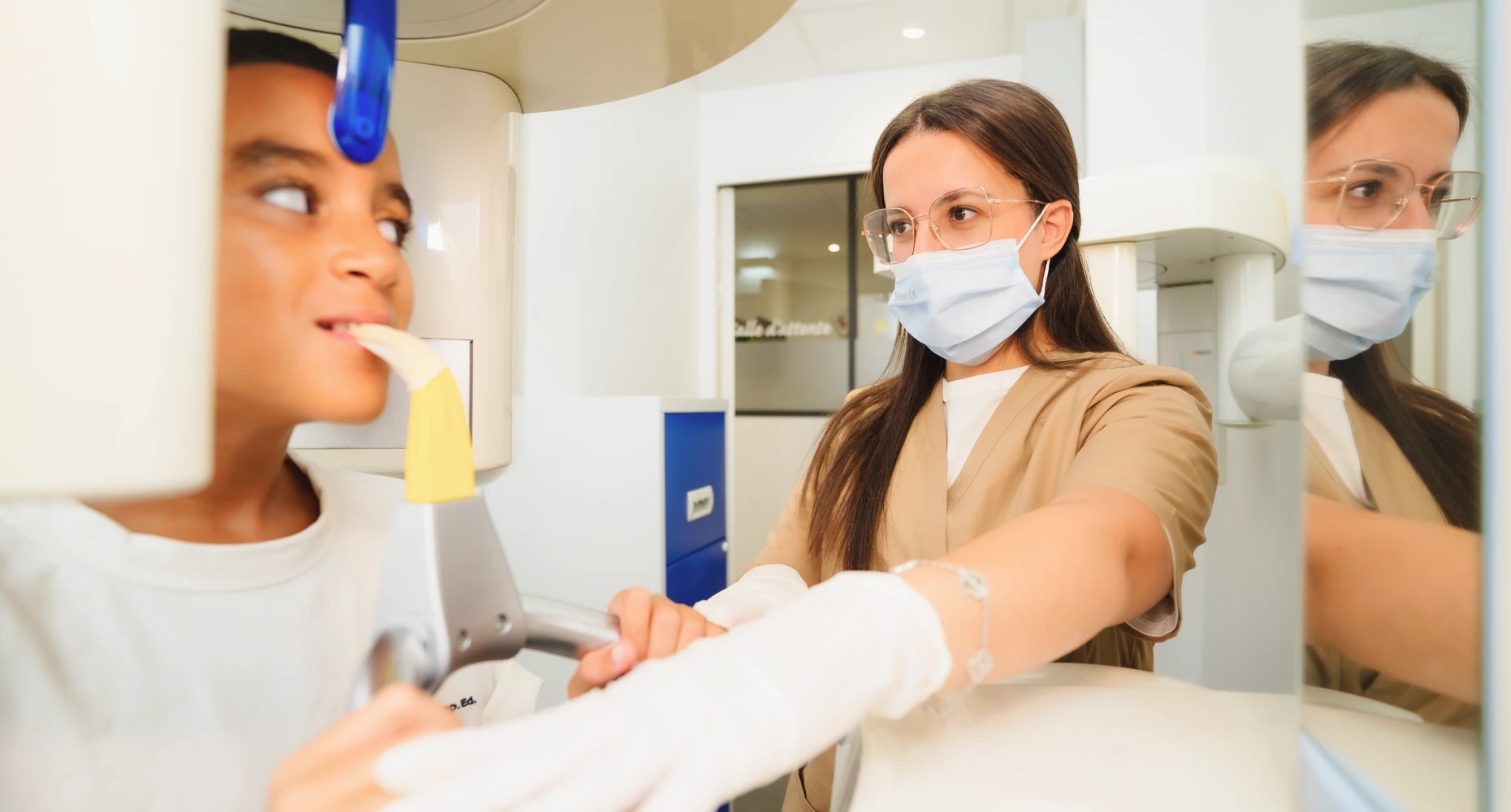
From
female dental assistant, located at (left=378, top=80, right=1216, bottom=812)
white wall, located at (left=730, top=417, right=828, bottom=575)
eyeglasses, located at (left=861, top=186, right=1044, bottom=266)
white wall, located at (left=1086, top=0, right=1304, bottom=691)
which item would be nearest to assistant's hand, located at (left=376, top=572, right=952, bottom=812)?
female dental assistant, located at (left=378, top=80, right=1216, bottom=812)

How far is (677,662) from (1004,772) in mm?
156

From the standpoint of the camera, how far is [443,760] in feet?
0.80

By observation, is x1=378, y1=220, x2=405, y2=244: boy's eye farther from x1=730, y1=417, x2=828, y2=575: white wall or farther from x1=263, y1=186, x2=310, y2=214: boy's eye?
x1=730, y1=417, x2=828, y2=575: white wall

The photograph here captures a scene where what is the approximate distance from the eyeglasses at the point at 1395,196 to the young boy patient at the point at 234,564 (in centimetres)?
43

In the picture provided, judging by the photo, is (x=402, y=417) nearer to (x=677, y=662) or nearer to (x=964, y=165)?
(x=677, y=662)

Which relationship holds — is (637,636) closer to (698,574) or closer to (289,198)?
(289,198)

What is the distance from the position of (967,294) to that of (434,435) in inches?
28.5

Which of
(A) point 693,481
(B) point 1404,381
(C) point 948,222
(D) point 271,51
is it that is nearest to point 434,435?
(D) point 271,51

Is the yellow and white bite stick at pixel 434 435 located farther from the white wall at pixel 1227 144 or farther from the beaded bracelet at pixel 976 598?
the white wall at pixel 1227 144

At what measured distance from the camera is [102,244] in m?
0.19

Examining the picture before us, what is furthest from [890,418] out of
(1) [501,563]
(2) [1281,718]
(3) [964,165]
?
(1) [501,563]

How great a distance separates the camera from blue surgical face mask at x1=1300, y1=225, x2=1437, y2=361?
0.77ft

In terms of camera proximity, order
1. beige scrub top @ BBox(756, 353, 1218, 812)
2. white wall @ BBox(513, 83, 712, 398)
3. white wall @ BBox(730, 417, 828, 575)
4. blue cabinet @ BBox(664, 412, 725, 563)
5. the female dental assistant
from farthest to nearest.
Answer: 1. white wall @ BBox(730, 417, 828, 575)
2. white wall @ BBox(513, 83, 712, 398)
3. blue cabinet @ BBox(664, 412, 725, 563)
4. beige scrub top @ BBox(756, 353, 1218, 812)
5. the female dental assistant

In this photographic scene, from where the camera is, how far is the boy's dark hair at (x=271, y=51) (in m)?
0.35
